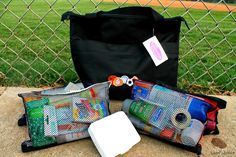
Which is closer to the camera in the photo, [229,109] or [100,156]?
→ [100,156]

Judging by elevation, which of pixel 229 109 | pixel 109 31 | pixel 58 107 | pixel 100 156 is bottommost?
pixel 229 109

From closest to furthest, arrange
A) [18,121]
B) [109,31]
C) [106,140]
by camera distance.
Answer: [106,140] → [18,121] → [109,31]

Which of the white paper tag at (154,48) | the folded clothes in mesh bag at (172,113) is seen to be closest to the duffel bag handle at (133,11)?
the white paper tag at (154,48)

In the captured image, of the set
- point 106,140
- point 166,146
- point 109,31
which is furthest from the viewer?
point 109,31

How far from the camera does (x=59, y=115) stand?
1.63 meters

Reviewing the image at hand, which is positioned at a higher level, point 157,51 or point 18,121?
point 157,51

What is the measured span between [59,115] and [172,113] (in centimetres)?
57

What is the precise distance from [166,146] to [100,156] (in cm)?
34

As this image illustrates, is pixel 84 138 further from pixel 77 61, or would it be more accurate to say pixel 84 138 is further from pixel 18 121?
pixel 77 61

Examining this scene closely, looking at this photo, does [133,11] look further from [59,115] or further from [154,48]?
[59,115]

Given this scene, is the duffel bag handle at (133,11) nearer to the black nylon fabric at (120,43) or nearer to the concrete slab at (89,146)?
the black nylon fabric at (120,43)

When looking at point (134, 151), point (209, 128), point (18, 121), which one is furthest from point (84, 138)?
point (209, 128)

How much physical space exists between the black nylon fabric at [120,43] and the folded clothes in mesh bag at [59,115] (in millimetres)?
223

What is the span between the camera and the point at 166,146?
1641 millimetres
